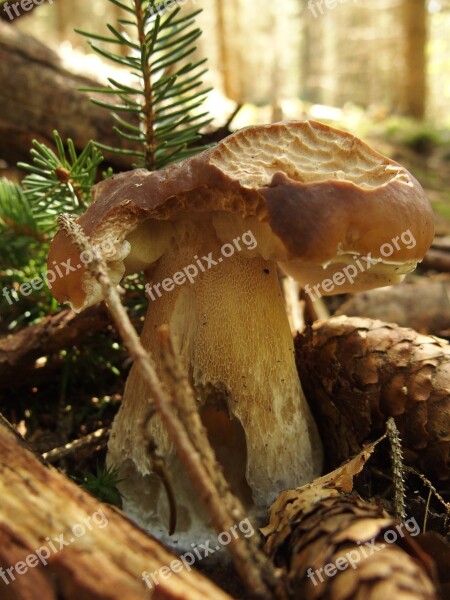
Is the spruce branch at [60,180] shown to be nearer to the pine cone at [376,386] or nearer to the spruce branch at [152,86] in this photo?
the spruce branch at [152,86]

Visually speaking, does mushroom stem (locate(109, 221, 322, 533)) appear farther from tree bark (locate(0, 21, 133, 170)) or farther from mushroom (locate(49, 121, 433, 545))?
tree bark (locate(0, 21, 133, 170))

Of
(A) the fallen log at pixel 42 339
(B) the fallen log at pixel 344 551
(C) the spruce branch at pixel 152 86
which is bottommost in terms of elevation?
(B) the fallen log at pixel 344 551

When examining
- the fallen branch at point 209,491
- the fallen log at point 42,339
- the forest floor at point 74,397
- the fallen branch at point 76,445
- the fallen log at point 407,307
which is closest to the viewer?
the fallen branch at point 209,491

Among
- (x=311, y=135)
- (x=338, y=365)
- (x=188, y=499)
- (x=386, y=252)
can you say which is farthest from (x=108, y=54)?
(x=188, y=499)

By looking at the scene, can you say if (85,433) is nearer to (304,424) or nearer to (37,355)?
(37,355)

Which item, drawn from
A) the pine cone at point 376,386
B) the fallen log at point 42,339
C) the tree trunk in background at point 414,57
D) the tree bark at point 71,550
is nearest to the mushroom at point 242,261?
the pine cone at point 376,386

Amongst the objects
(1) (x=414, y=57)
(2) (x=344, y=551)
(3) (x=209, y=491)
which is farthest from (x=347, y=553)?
(1) (x=414, y=57)

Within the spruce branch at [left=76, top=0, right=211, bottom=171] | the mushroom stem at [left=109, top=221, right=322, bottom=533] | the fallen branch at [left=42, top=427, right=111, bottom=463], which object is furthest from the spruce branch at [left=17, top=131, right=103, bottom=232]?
the fallen branch at [left=42, top=427, right=111, bottom=463]

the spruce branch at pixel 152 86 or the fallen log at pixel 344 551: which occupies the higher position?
the spruce branch at pixel 152 86
